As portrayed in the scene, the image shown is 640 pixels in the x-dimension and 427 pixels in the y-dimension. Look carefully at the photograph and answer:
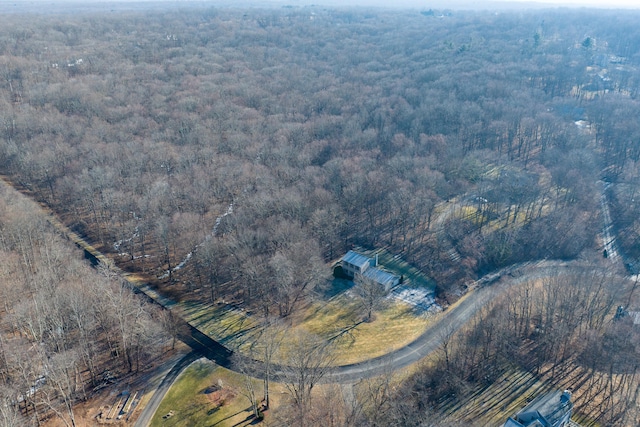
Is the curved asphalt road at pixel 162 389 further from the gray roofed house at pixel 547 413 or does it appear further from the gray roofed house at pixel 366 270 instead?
the gray roofed house at pixel 547 413

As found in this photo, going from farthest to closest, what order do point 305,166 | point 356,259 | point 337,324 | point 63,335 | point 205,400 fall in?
1. point 305,166
2. point 356,259
3. point 337,324
4. point 63,335
5. point 205,400

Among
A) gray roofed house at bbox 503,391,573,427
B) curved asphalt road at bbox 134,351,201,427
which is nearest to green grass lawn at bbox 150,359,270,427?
curved asphalt road at bbox 134,351,201,427

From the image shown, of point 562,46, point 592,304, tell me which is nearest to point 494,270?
point 592,304

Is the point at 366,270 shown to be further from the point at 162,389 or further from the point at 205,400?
the point at 162,389

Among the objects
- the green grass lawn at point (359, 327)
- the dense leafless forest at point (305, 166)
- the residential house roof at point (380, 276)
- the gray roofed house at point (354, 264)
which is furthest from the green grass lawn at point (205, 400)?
the gray roofed house at point (354, 264)

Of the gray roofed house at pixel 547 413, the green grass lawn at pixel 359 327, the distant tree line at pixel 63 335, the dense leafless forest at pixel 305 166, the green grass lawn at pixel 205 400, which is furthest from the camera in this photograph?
the dense leafless forest at pixel 305 166

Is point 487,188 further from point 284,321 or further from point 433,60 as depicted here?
point 433,60

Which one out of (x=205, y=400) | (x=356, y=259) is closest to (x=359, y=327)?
(x=356, y=259)
